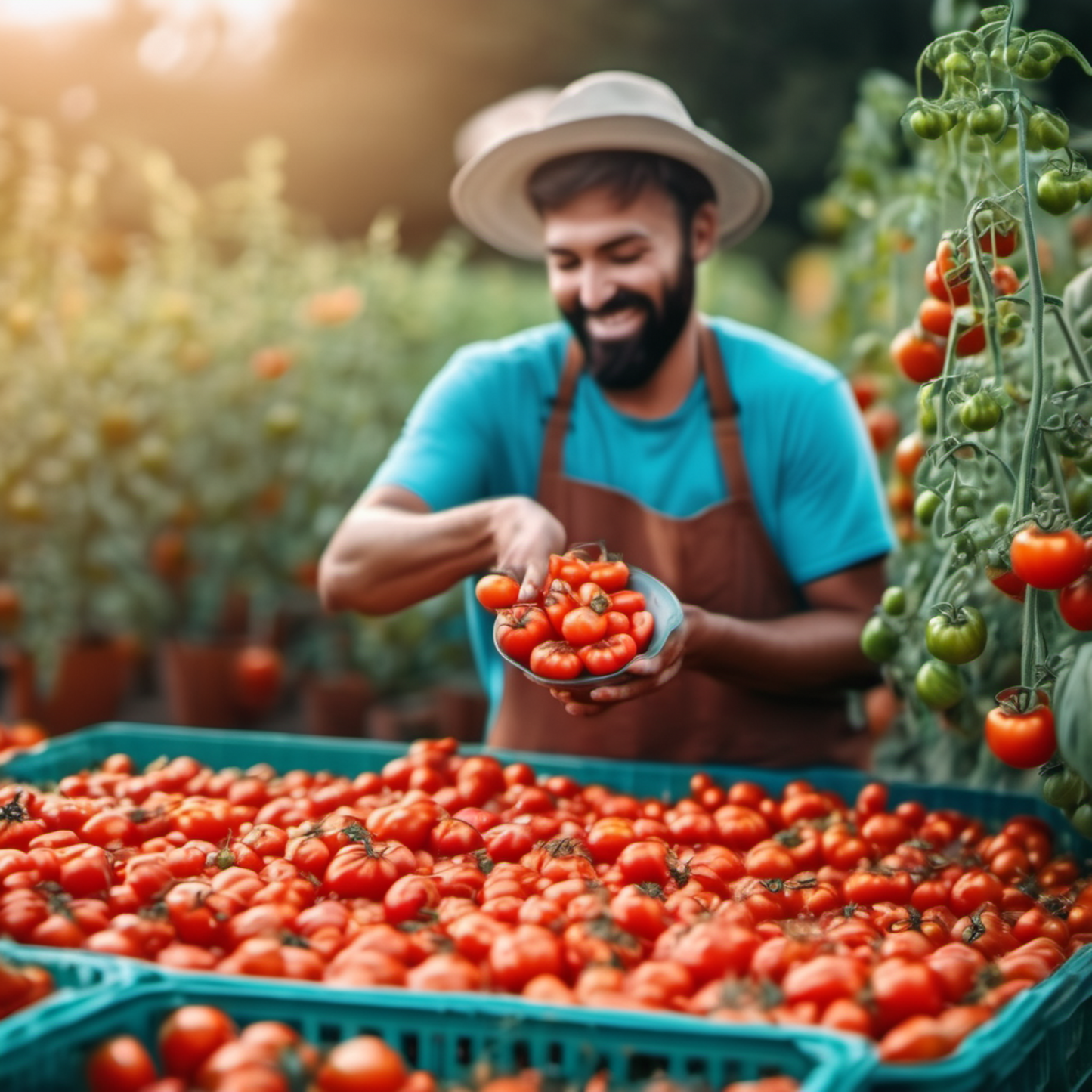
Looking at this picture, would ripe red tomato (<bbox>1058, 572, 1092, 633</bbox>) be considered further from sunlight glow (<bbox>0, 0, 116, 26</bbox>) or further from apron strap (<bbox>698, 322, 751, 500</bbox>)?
sunlight glow (<bbox>0, 0, 116, 26</bbox>)

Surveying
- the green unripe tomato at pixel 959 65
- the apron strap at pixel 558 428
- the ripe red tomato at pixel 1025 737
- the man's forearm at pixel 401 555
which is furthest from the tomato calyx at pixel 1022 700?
the apron strap at pixel 558 428

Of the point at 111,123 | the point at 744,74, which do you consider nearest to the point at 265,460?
the point at 744,74

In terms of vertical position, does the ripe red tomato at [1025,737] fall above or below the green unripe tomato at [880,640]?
below

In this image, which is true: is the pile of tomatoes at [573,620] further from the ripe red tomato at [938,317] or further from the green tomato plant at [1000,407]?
the ripe red tomato at [938,317]

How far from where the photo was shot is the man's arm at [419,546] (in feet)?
7.18

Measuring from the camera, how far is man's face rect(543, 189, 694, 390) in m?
2.48

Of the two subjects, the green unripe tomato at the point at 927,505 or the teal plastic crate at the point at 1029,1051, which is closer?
the teal plastic crate at the point at 1029,1051

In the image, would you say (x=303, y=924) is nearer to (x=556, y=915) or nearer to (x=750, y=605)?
(x=556, y=915)

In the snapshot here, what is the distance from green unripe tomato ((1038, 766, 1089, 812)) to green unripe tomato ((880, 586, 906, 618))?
14.5 inches

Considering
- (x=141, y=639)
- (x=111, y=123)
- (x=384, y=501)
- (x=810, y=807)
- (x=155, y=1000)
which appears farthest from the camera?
(x=111, y=123)

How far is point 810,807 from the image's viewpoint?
2088 millimetres

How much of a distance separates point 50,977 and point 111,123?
10.1 meters

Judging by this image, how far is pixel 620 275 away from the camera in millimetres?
2486

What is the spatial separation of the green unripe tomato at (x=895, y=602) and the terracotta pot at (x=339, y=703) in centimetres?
284
